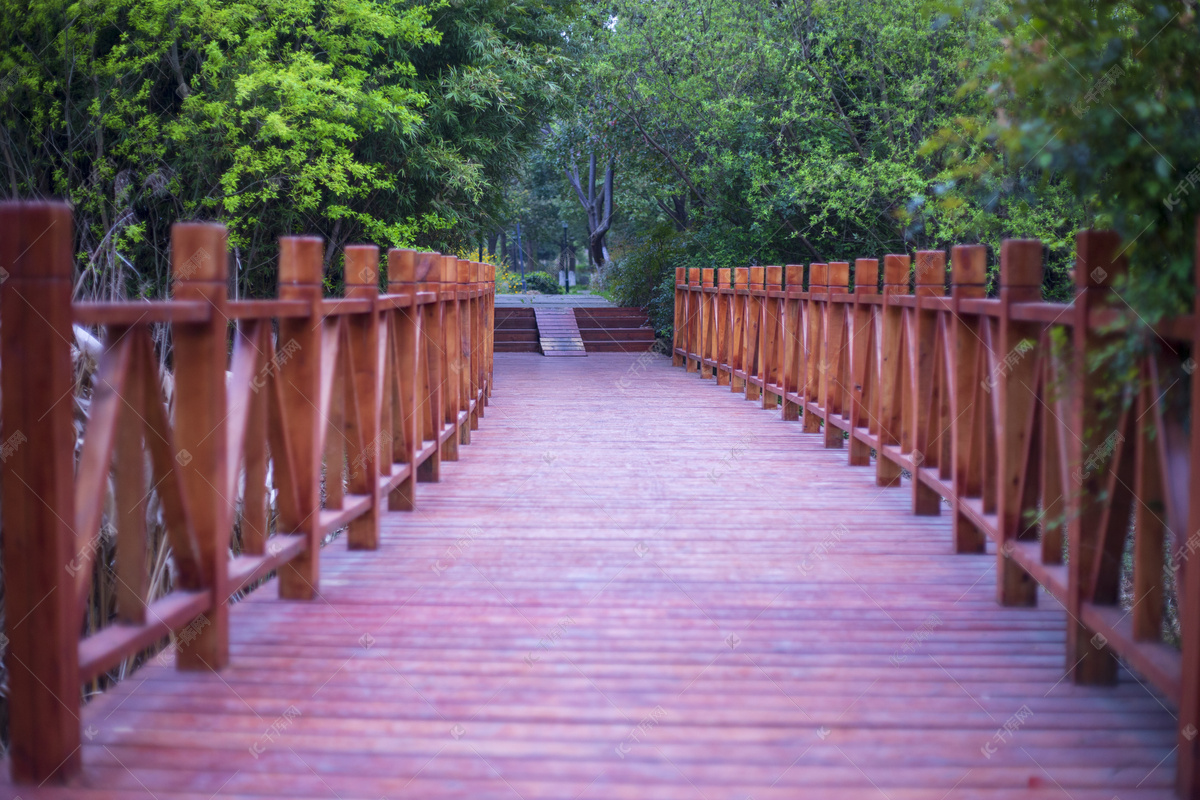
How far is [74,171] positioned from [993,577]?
11.6 metres

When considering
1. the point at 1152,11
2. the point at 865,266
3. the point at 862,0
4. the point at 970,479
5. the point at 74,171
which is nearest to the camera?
the point at 1152,11

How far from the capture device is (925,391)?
4.77 m

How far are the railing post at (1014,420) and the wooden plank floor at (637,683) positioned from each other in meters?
0.10

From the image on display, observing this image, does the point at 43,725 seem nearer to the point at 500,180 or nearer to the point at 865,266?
the point at 865,266

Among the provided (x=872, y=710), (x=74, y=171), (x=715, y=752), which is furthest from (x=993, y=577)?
(x=74, y=171)

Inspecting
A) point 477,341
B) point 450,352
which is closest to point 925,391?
point 450,352

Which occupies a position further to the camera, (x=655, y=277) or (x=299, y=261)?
(x=655, y=277)

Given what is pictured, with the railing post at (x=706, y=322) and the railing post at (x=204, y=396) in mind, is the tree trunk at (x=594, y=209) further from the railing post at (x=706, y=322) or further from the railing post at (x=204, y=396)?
the railing post at (x=204, y=396)

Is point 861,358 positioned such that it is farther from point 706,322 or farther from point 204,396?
point 706,322

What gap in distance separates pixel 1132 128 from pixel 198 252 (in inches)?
86.8

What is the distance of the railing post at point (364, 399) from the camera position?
12.8 ft

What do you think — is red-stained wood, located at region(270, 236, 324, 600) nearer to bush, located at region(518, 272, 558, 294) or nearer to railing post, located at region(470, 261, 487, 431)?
railing post, located at region(470, 261, 487, 431)

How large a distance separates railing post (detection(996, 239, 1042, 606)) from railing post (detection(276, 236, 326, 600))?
7.16ft

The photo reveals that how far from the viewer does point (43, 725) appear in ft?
6.80
